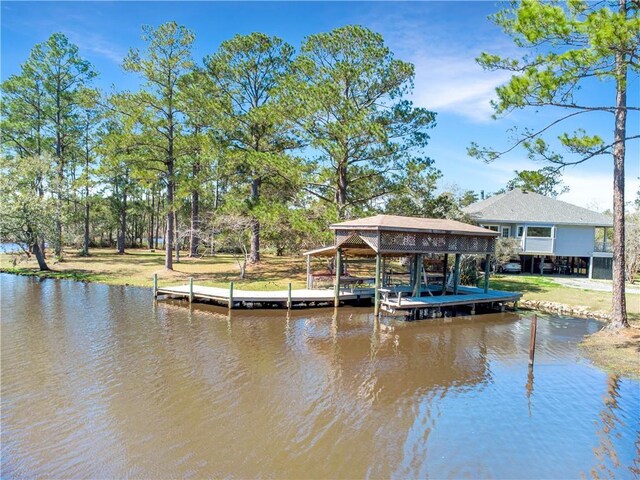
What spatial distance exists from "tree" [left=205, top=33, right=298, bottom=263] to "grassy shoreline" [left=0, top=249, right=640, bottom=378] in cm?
372

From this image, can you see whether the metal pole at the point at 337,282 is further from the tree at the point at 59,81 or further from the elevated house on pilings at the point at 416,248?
the tree at the point at 59,81

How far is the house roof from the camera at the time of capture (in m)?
28.2

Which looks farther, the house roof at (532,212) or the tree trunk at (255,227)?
the house roof at (532,212)

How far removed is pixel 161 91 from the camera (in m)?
24.2

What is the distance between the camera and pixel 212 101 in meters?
24.2

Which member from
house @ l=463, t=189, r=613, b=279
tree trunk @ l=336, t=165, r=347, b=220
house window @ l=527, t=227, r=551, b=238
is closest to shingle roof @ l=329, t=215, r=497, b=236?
tree trunk @ l=336, t=165, r=347, b=220

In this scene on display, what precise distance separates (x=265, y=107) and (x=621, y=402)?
2154 cm

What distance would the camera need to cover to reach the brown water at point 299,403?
21.8 feet

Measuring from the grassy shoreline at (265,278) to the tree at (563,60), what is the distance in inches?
245

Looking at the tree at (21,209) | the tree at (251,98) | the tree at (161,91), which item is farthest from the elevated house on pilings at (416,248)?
the tree at (21,209)

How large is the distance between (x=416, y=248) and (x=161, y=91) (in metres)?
17.8

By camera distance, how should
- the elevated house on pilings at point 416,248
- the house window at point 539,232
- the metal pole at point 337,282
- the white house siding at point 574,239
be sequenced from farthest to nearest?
the house window at point 539,232 → the white house siding at point 574,239 → the metal pole at point 337,282 → the elevated house on pilings at point 416,248

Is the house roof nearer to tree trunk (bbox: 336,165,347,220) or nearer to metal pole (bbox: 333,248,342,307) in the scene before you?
tree trunk (bbox: 336,165,347,220)

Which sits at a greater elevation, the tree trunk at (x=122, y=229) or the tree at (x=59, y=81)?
the tree at (x=59, y=81)
